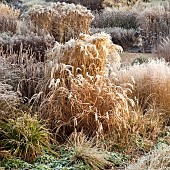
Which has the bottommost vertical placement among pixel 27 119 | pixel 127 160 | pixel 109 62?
pixel 127 160

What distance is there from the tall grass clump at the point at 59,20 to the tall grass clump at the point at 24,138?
5.46m

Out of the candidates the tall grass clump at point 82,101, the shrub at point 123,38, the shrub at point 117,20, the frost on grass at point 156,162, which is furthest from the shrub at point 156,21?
the frost on grass at point 156,162

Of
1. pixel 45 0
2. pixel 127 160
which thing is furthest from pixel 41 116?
pixel 45 0

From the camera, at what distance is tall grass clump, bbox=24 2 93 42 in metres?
10.3

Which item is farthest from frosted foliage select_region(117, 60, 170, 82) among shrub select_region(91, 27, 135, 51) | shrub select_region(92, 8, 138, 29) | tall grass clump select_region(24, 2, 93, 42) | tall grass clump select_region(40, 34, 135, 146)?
shrub select_region(92, 8, 138, 29)

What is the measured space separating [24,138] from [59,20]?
6108 mm

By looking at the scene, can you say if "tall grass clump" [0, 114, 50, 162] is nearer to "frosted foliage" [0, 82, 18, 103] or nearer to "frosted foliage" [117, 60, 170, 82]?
"frosted foliage" [0, 82, 18, 103]

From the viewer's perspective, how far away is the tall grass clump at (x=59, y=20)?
10.3m

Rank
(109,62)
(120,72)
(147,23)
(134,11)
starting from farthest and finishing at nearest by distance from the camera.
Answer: (134,11), (147,23), (120,72), (109,62)

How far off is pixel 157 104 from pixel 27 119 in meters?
2.15

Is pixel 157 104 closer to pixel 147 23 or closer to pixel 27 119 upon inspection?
pixel 27 119

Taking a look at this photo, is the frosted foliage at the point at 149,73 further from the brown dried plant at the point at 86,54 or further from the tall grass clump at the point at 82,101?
the tall grass clump at the point at 82,101

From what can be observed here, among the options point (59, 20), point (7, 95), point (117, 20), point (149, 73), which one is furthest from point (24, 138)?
point (117, 20)

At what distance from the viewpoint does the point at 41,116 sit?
541 centimetres
